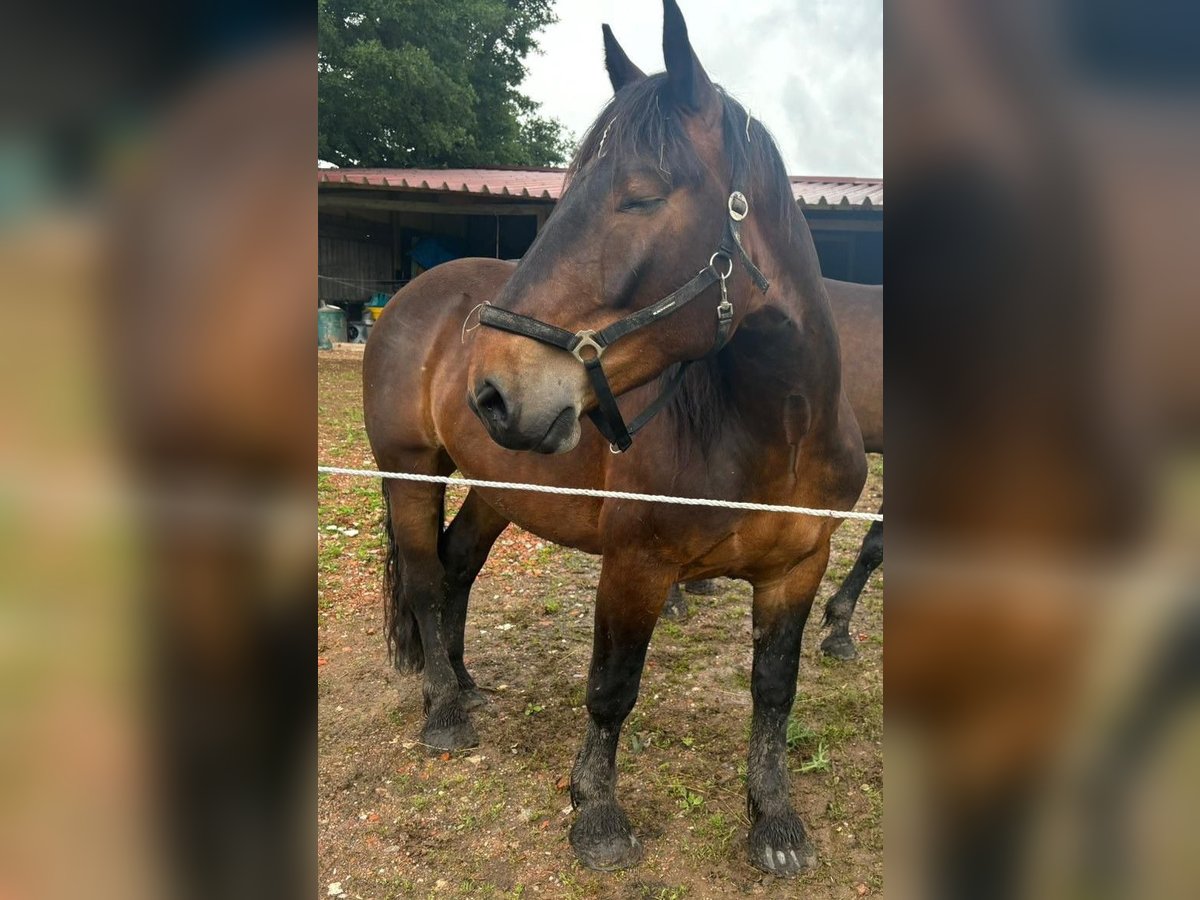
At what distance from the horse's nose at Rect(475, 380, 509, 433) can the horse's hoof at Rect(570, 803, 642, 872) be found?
1.58 m

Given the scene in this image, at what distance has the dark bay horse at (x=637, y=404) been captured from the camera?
1.56 m

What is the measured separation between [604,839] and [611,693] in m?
0.49

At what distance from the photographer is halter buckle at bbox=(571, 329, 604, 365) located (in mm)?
1539

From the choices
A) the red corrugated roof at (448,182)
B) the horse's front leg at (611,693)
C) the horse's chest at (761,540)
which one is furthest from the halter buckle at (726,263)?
the red corrugated roof at (448,182)

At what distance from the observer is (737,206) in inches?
64.2

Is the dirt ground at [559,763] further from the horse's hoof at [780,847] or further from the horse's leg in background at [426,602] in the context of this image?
the horse's leg in background at [426,602]

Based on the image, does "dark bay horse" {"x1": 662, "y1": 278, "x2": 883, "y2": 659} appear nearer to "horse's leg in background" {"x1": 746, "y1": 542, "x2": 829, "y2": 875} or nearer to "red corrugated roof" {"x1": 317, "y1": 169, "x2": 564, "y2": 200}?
"horse's leg in background" {"x1": 746, "y1": 542, "x2": 829, "y2": 875}

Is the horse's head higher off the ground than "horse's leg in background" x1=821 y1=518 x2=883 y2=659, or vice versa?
the horse's head

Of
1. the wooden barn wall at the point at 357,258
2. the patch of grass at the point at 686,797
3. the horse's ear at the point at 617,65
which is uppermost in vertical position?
the wooden barn wall at the point at 357,258

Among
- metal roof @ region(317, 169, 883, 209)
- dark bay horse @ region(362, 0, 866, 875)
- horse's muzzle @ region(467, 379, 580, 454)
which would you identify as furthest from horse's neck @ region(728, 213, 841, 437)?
metal roof @ region(317, 169, 883, 209)

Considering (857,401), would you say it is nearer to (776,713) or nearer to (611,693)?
(776,713)
